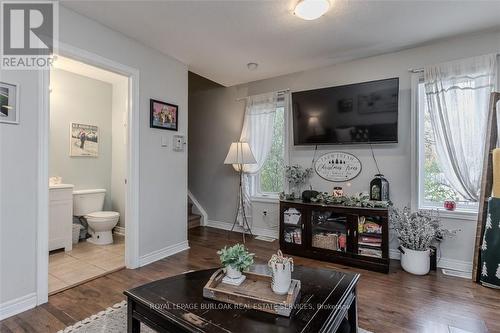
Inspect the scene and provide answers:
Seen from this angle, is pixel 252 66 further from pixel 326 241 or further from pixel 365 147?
pixel 326 241

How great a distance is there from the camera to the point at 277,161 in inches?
155

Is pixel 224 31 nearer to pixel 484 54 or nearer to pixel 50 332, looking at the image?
pixel 484 54

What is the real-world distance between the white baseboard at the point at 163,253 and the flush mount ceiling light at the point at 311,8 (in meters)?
2.87

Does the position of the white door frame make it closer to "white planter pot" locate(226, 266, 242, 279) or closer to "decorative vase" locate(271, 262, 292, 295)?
"white planter pot" locate(226, 266, 242, 279)

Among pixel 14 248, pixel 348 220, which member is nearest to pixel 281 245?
pixel 348 220

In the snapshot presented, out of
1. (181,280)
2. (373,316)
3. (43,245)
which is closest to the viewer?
(181,280)

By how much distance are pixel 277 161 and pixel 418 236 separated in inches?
78.6

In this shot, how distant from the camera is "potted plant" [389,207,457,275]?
2615 millimetres

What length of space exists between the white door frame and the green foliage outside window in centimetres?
195

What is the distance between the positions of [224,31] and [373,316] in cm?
279

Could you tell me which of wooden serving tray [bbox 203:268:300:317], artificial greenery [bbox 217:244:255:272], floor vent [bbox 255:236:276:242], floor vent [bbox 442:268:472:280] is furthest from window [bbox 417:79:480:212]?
artificial greenery [bbox 217:244:255:272]

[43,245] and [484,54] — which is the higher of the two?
[484,54]

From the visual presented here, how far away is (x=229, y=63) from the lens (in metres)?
3.38

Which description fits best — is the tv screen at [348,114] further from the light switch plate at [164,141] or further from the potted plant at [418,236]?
the light switch plate at [164,141]
